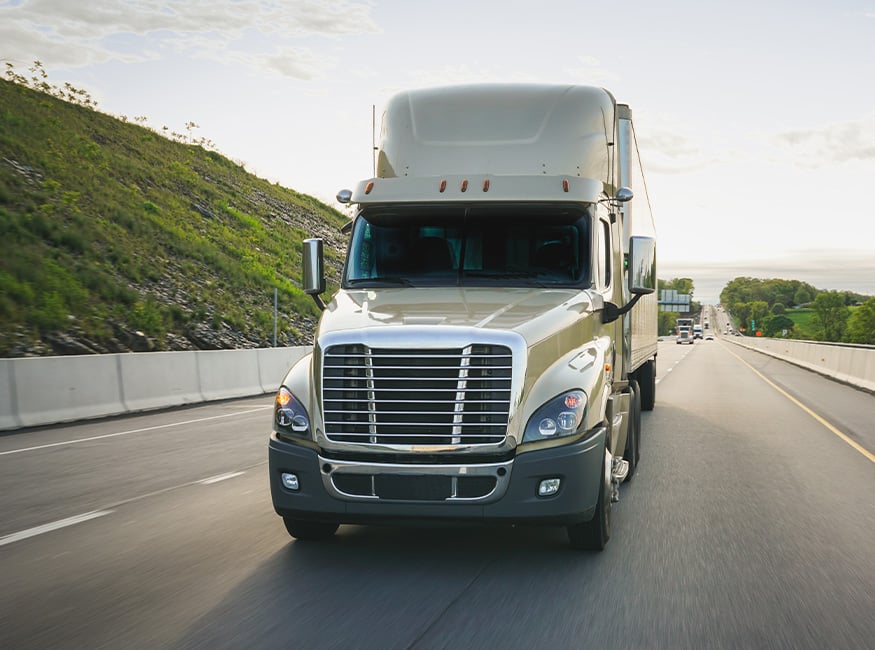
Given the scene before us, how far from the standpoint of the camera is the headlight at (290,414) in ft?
20.6

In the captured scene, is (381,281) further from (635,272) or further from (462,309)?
(635,272)

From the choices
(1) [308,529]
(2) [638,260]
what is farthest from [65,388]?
(2) [638,260]

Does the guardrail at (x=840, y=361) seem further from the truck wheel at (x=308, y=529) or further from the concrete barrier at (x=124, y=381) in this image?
the truck wheel at (x=308, y=529)

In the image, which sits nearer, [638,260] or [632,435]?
[638,260]

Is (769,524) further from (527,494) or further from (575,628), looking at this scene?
(575,628)

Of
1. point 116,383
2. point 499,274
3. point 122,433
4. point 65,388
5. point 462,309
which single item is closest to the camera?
point 462,309

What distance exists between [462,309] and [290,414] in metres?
1.35

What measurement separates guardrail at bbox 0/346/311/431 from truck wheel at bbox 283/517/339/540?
8959 millimetres

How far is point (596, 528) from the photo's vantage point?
21.2 feet

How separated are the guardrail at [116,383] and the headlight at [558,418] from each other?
35.0ft

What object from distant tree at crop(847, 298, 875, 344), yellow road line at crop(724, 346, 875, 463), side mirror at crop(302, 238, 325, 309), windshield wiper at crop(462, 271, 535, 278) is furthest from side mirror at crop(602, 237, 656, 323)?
distant tree at crop(847, 298, 875, 344)

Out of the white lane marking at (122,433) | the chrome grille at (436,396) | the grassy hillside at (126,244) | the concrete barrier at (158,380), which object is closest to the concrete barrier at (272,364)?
the concrete barrier at (158,380)

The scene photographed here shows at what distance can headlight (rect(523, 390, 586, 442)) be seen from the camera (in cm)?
600

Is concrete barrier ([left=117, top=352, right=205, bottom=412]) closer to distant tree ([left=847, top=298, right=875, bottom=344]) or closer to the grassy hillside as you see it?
the grassy hillside
